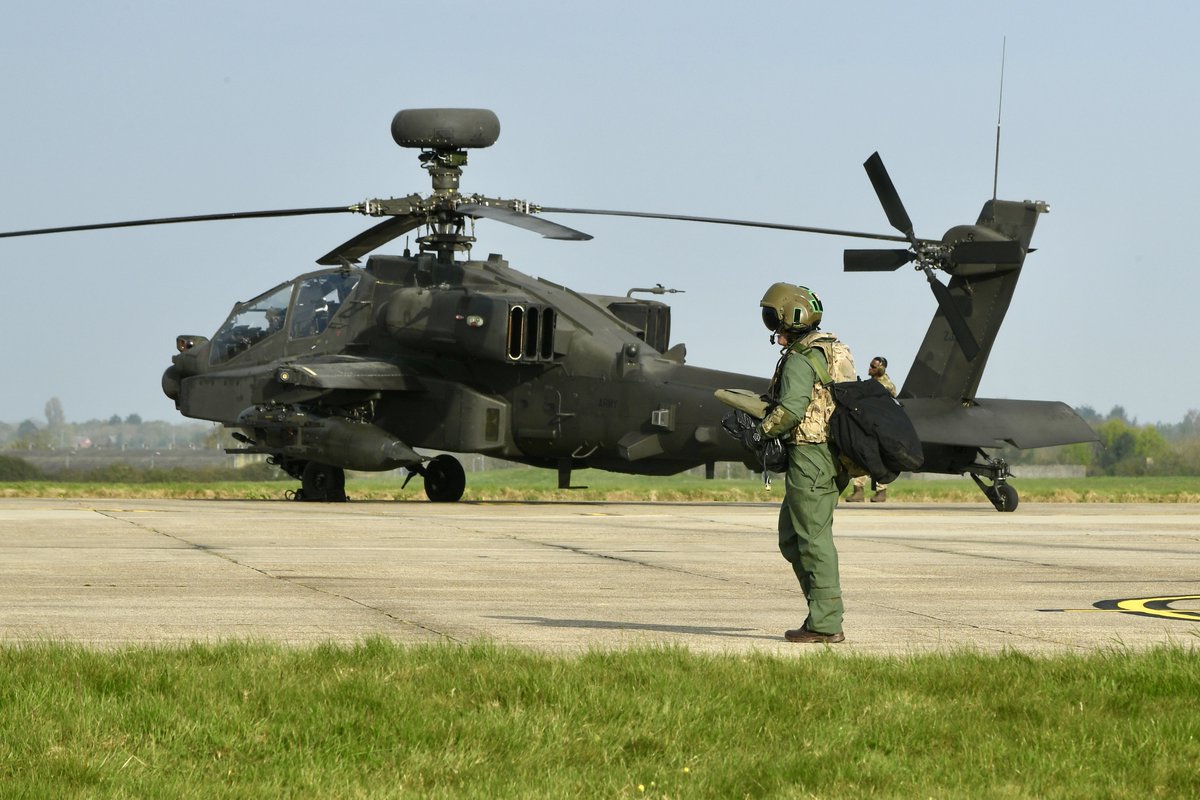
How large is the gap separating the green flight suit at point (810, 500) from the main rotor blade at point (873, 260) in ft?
42.9

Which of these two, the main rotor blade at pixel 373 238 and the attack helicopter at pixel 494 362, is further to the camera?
the main rotor blade at pixel 373 238

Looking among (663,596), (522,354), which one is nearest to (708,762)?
(663,596)

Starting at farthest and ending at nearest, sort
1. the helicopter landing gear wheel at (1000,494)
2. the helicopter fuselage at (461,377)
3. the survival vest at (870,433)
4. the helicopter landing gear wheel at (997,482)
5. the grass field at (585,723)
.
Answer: the helicopter fuselage at (461,377) < the helicopter landing gear wheel at (1000,494) < the helicopter landing gear wheel at (997,482) < the survival vest at (870,433) < the grass field at (585,723)

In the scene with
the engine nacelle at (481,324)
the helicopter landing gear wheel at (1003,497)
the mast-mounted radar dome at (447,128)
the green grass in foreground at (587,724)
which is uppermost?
the mast-mounted radar dome at (447,128)

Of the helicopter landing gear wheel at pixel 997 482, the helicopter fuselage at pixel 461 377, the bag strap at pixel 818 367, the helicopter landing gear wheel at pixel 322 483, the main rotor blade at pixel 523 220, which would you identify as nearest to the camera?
the bag strap at pixel 818 367

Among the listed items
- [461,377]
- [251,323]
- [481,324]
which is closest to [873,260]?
[481,324]

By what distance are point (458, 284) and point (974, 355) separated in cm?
779

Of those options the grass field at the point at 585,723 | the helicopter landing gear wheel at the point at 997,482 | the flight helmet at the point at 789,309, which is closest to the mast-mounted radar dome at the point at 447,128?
the helicopter landing gear wheel at the point at 997,482

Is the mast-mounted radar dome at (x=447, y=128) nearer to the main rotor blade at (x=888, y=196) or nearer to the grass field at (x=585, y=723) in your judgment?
the main rotor blade at (x=888, y=196)

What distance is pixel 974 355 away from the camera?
22.8 meters

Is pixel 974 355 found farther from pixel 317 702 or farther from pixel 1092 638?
pixel 317 702

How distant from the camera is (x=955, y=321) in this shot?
74.2 ft

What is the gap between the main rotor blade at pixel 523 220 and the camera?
862 inches

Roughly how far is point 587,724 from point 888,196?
53.7ft
